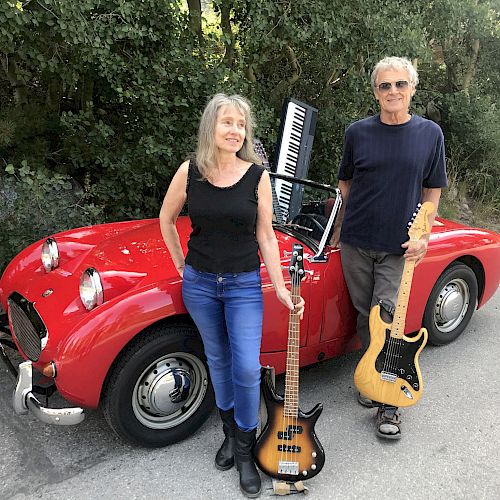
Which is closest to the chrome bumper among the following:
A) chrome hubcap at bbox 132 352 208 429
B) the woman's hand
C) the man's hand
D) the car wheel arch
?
chrome hubcap at bbox 132 352 208 429

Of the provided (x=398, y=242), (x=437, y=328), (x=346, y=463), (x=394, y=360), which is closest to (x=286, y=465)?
(x=346, y=463)

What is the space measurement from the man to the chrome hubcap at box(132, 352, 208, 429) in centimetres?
108

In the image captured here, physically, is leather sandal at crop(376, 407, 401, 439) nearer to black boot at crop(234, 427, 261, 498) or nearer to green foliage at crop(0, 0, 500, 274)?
black boot at crop(234, 427, 261, 498)

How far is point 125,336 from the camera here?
96.4 inches

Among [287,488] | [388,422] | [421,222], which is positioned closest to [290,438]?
[287,488]

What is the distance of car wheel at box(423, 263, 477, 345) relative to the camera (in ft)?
12.3

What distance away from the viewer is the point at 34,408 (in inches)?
95.1

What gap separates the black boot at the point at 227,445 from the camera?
255 cm

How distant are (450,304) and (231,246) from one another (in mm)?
2356

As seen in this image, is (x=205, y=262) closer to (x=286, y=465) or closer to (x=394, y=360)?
(x=286, y=465)

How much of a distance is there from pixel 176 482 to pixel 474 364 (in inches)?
97.3

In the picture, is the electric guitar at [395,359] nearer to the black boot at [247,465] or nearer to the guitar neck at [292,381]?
the guitar neck at [292,381]

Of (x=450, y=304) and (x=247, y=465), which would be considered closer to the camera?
(x=247, y=465)

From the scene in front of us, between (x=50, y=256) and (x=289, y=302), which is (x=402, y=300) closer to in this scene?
(x=289, y=302)
